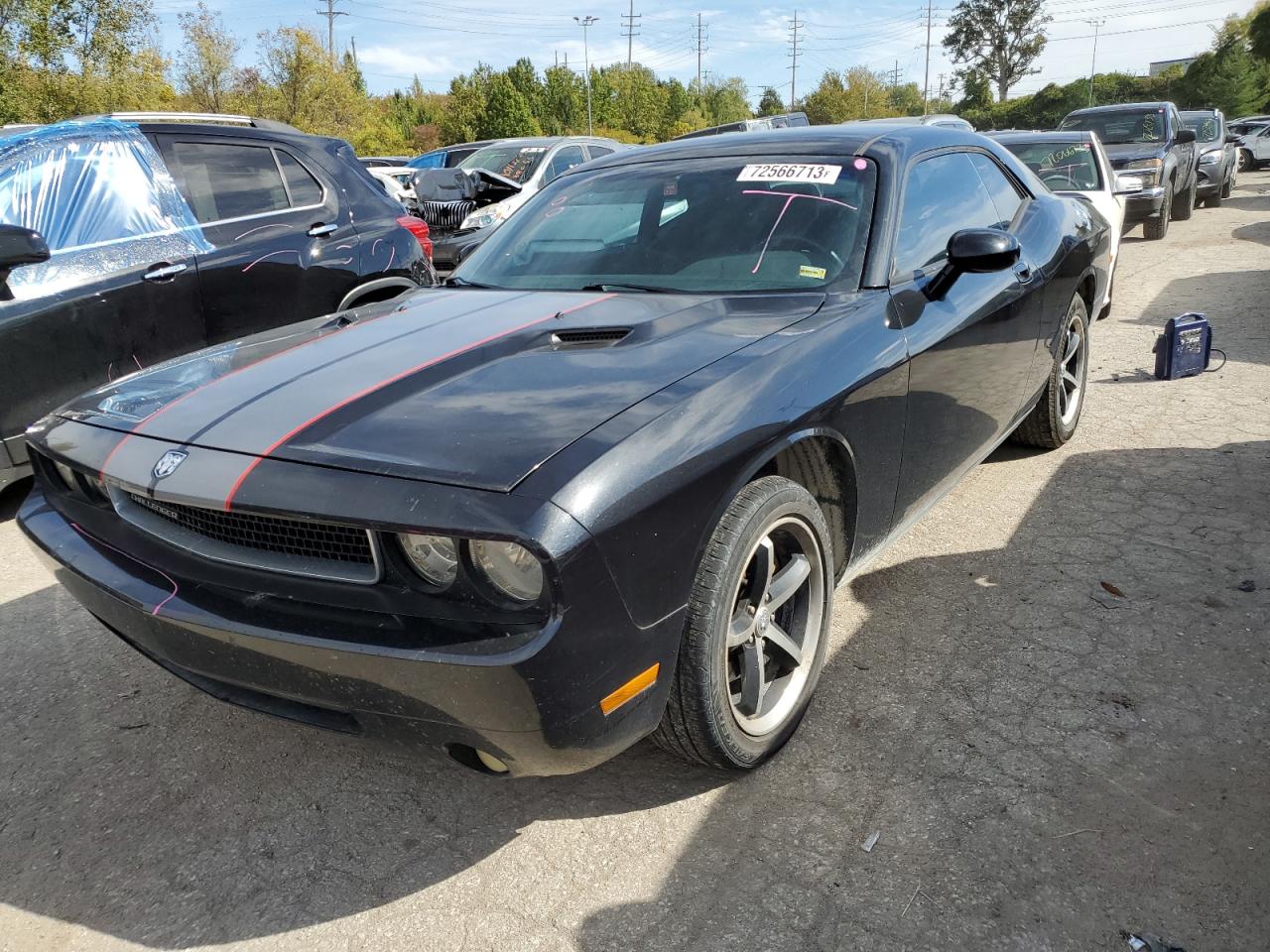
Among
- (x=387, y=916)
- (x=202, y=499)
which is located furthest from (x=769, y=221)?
(x=387, y=916)

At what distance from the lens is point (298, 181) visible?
5.13 metres

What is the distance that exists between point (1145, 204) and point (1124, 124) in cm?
179

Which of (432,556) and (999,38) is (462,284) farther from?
(999,38)

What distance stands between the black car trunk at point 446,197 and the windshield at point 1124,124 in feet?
26.8

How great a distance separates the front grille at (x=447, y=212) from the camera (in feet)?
32.7

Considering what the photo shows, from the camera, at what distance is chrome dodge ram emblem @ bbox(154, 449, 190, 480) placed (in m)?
1.99

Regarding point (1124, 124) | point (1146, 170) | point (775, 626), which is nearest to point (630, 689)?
point (775, 626)

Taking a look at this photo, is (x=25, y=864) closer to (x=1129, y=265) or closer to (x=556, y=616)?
(x=556, y=616)

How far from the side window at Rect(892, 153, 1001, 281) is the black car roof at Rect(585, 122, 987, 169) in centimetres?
9

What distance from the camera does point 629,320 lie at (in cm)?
251

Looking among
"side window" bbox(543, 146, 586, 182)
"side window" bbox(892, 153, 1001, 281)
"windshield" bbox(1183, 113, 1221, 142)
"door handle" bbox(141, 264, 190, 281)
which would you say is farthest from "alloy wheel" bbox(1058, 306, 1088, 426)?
"windshield" bbox(1183, 113, 1221, 142)

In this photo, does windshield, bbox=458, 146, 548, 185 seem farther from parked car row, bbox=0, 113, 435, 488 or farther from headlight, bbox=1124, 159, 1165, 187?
headlight, bbox=1124, 159, 1165, 187

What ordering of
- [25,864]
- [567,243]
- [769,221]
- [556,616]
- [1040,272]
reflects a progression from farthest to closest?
[1040,272]
[567,243]
[769,221]
[25,864]
[556,616]

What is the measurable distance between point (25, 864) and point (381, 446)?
134 centimetres
